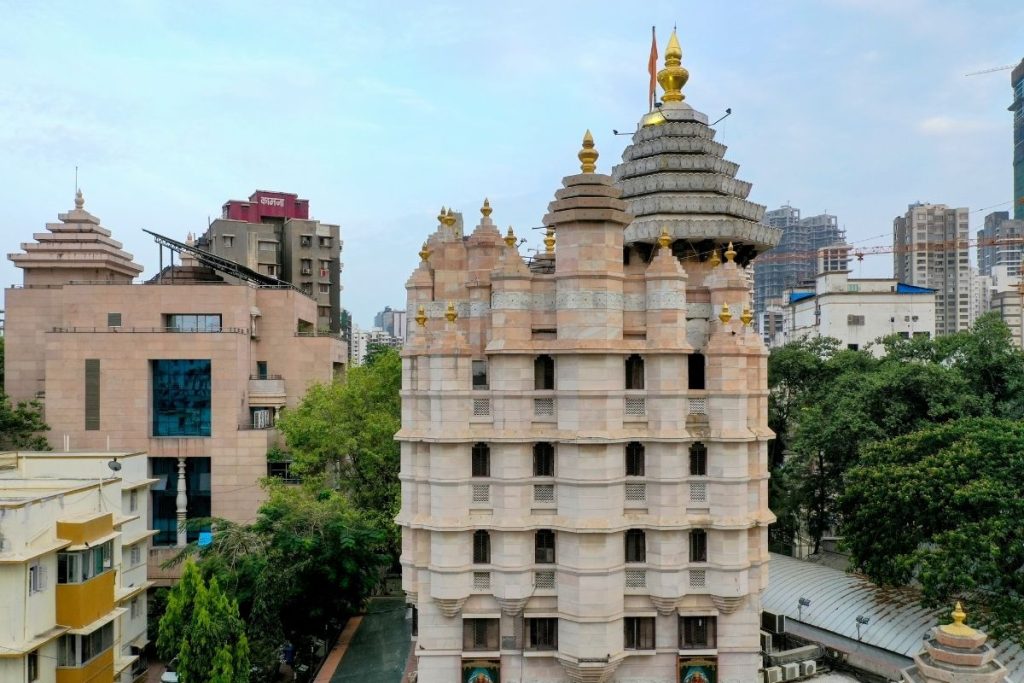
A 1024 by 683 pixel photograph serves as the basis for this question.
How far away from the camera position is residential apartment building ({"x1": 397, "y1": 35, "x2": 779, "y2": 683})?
71.9 ft

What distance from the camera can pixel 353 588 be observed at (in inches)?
1235

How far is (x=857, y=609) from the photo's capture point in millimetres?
30031

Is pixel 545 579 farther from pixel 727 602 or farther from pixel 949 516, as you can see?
pixel 949 516

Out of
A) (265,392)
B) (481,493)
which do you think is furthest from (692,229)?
(265,392)

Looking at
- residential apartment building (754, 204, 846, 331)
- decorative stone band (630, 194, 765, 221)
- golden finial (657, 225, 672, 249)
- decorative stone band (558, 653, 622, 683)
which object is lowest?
decorative stone band (558, 653, 622, 683)

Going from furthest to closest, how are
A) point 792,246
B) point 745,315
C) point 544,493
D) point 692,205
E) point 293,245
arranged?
point 792,246
point 293,245
point 692,205
point 745,315
point 544,493

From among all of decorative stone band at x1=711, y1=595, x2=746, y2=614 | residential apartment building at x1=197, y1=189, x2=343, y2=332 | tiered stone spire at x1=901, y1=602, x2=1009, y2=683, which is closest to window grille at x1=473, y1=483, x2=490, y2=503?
decorative stone band at x1=711, y1=595, x2=746, y2=614

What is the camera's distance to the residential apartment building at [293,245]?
68.8 m

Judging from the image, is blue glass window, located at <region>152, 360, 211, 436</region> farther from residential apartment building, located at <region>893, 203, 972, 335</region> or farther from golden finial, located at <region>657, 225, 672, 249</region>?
residential apartment building, located at <region>893, 203, 972, 335</region>

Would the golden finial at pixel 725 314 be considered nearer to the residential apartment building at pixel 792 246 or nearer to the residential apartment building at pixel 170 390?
the residential apartment building at pixel 170 390

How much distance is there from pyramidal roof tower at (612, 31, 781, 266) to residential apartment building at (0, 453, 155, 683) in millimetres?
21758

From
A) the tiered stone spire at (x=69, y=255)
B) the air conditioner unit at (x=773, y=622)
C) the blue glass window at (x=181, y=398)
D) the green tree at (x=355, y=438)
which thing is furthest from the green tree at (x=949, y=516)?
the tiered stone spire at (x=69, y=255)

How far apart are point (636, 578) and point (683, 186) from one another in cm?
1298

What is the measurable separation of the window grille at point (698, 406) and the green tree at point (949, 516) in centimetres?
1065
